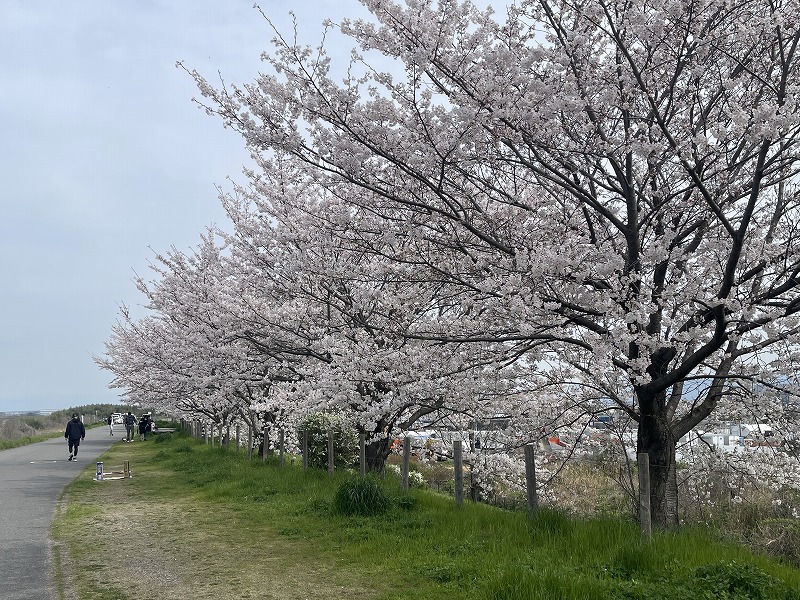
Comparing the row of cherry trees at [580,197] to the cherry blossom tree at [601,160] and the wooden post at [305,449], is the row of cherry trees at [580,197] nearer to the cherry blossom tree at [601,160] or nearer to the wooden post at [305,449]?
the cherry blossom tree at [601,160]

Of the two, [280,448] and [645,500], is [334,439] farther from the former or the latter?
[645,500]

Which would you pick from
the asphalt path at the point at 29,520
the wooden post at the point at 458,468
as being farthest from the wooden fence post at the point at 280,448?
the wooden post at the point at 458,468

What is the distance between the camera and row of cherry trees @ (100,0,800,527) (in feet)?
23.7

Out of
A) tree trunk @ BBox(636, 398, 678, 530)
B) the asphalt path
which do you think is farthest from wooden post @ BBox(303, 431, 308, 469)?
tree trunk @ BBox(636, 398, 678, 530)

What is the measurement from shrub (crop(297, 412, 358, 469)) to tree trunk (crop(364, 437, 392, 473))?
5.06 ft

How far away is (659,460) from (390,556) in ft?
11.1

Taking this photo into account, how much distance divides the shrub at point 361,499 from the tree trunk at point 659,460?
13.2 ft

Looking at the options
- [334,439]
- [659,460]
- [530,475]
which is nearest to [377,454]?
[334,439]

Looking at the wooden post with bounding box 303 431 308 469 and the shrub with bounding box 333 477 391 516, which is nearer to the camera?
the shrub with bounding box 333 477 391 516

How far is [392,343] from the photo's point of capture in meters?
10.7

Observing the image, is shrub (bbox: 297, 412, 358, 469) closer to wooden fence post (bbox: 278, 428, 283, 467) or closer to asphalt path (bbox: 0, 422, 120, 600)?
wooden fence post (bbox: 278, 428, 283, 467)

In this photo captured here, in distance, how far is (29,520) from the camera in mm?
12633

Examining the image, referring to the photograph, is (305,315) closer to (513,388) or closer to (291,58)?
(513,388)

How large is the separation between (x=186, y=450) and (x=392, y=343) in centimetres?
2220
